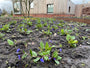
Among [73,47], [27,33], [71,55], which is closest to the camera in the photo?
[71,55]

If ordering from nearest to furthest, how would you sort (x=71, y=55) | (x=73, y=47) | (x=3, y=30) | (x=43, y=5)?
(x=71, y=55)
(x=73, y=47)
(x=3, y=30)
(x=43, y=5)

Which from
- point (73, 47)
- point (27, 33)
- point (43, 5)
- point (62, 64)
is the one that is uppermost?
point (43, 5)

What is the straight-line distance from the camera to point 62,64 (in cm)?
108

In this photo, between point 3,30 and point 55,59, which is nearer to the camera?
point 55,59

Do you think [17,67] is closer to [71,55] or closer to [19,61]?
[19,61]

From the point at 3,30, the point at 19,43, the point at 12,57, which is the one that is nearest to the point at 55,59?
the point at 12,57

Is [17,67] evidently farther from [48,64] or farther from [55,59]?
[55,59]

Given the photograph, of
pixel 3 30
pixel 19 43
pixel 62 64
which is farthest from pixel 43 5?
pixel 62 64

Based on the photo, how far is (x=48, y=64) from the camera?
105 cm

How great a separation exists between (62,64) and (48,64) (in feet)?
0.66

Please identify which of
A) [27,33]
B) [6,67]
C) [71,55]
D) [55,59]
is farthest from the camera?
[27,33]

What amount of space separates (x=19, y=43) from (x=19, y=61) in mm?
546

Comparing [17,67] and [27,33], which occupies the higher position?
[27,33]

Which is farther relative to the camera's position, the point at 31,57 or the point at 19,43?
the point at 19,43
